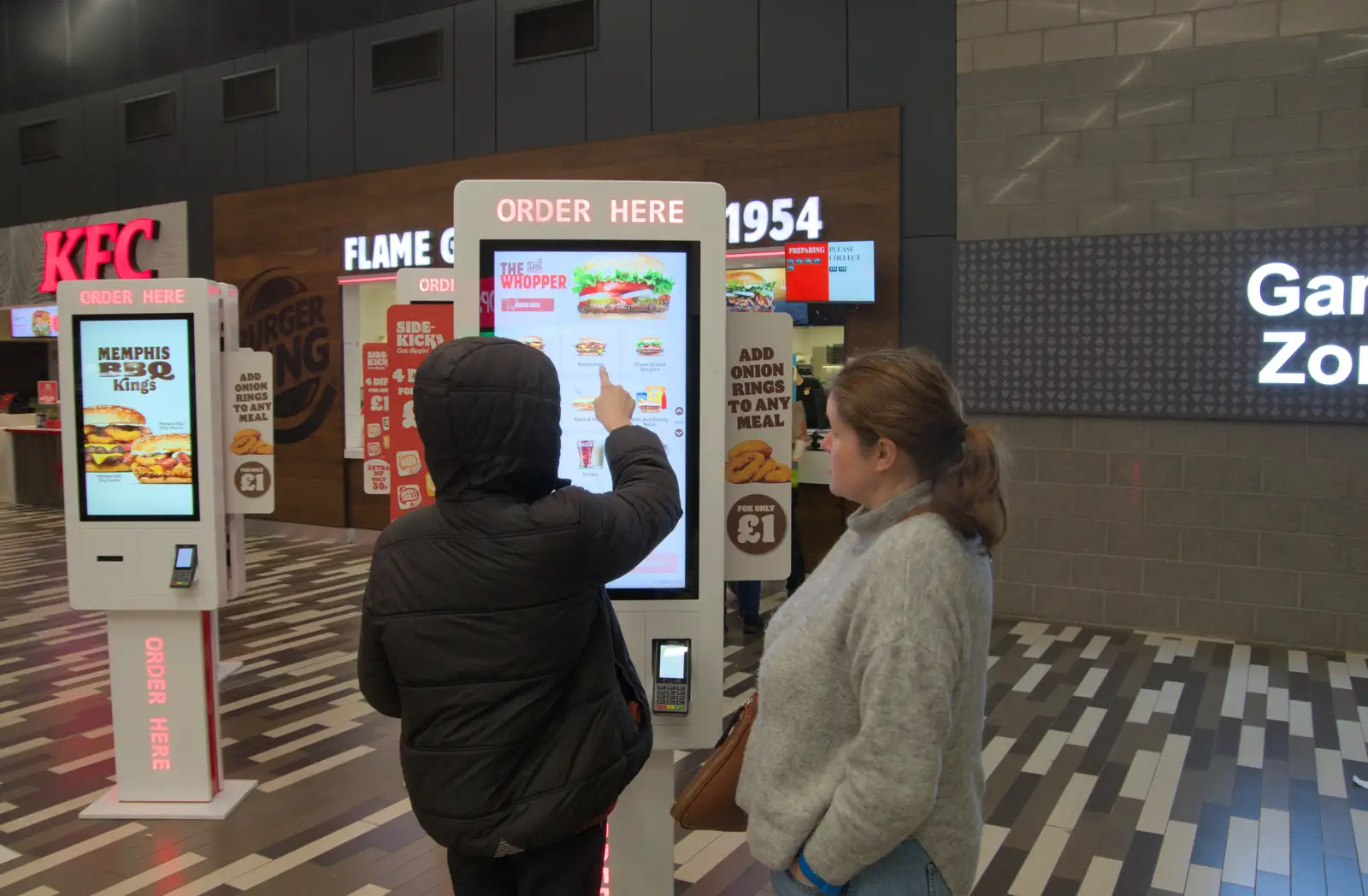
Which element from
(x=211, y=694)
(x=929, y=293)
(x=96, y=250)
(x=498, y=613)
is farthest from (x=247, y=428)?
(x=96, y=250)

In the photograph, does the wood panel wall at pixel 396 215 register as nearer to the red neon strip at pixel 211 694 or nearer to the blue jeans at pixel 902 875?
the red neon strip at pixel 211 694

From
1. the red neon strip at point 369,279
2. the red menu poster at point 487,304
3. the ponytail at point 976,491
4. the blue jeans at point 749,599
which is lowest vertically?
Answer: the blue jeans at point 749,599

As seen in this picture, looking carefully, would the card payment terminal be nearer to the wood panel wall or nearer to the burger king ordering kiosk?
the burger king ordering kiosk

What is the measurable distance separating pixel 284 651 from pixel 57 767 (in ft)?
5.69

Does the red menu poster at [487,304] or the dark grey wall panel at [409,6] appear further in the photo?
the dark grey wall panel at [409,6]

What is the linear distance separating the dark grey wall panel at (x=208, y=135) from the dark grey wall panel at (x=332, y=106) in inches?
47.2

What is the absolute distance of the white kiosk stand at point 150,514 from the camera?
354cm

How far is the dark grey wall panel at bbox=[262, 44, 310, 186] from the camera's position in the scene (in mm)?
9648

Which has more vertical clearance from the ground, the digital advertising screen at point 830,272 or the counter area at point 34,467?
the digital advertising screen at point 830,272

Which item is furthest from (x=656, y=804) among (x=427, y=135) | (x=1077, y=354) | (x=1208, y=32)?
(x=427, y=135)

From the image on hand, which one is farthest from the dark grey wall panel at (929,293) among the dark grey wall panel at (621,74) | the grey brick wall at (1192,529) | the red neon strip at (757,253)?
the dark grey wall panel at (621,74)

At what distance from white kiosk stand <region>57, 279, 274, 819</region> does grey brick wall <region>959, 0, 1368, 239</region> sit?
15.8 feet

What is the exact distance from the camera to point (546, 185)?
219 cm

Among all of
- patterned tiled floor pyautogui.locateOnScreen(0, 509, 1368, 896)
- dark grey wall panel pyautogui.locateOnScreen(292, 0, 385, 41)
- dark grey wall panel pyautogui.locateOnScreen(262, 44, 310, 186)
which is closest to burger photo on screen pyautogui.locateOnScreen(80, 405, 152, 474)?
patterned tiled floor pyautogui.locateOnScreen(0, 509, 1368, 896)
